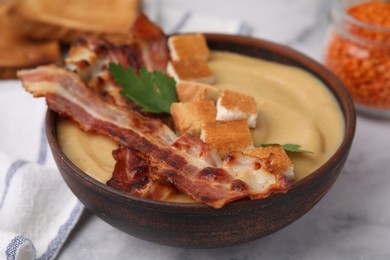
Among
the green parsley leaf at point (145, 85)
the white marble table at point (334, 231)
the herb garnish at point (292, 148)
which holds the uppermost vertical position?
the herb garnish at point (292, 148)

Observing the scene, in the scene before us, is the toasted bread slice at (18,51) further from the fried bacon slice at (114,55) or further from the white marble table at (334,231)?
the white marble table at (334,231)

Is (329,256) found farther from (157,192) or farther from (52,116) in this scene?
(52,116)

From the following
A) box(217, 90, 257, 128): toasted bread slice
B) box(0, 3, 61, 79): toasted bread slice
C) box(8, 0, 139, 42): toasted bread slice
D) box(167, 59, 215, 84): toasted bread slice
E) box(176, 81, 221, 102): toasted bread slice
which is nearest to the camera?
box(217, 90, 257, 128): toasted bread slice

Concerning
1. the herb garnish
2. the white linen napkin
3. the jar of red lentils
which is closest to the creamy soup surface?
the herb garnish

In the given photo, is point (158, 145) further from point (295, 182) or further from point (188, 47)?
point (188, 47)

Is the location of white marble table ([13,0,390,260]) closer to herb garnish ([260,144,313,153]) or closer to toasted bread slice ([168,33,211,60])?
herb garnish ([260,144,313,153])

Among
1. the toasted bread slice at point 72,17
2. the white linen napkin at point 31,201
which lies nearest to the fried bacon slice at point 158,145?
A: the white linen napkin at point 31,201

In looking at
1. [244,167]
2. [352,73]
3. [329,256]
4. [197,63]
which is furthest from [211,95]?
[352,73]
